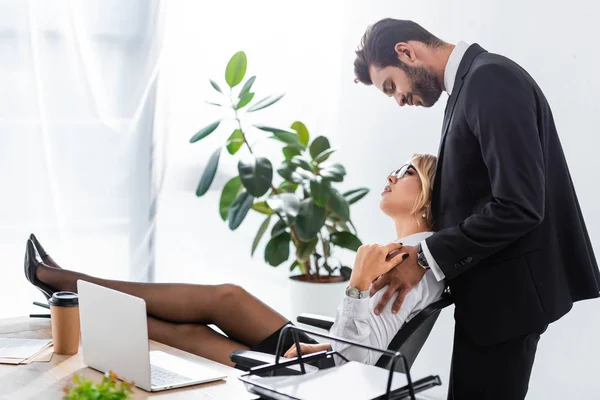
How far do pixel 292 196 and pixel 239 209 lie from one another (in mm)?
286

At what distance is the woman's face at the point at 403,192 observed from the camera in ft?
7.79

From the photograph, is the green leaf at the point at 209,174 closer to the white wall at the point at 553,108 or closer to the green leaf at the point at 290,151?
the green leaf at the point at 290,151

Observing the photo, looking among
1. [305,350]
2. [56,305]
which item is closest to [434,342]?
[305,350]

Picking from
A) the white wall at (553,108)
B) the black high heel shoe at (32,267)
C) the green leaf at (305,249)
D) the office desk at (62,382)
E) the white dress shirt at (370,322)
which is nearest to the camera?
the office desk at (62,382)

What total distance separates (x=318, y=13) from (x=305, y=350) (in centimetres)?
282

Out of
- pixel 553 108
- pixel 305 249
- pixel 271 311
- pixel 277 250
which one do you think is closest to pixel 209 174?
pixel 277 250

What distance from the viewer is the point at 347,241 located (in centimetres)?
413

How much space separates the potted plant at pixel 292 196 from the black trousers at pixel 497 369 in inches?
71.5

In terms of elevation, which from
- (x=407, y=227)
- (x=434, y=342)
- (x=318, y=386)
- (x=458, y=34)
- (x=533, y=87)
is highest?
(x=458, y=34)

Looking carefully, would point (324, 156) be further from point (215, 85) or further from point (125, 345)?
point (125, 345)

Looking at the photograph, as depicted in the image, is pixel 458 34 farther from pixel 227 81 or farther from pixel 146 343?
pixel 146 343

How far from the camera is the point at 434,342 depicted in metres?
3.98

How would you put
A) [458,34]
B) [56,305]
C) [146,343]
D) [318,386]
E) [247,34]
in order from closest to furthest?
[318,386] < [146,343] < [56,305] < [458,34] < [247,34]

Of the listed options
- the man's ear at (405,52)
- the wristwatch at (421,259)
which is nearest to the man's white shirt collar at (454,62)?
the man's ear at (405,52)
